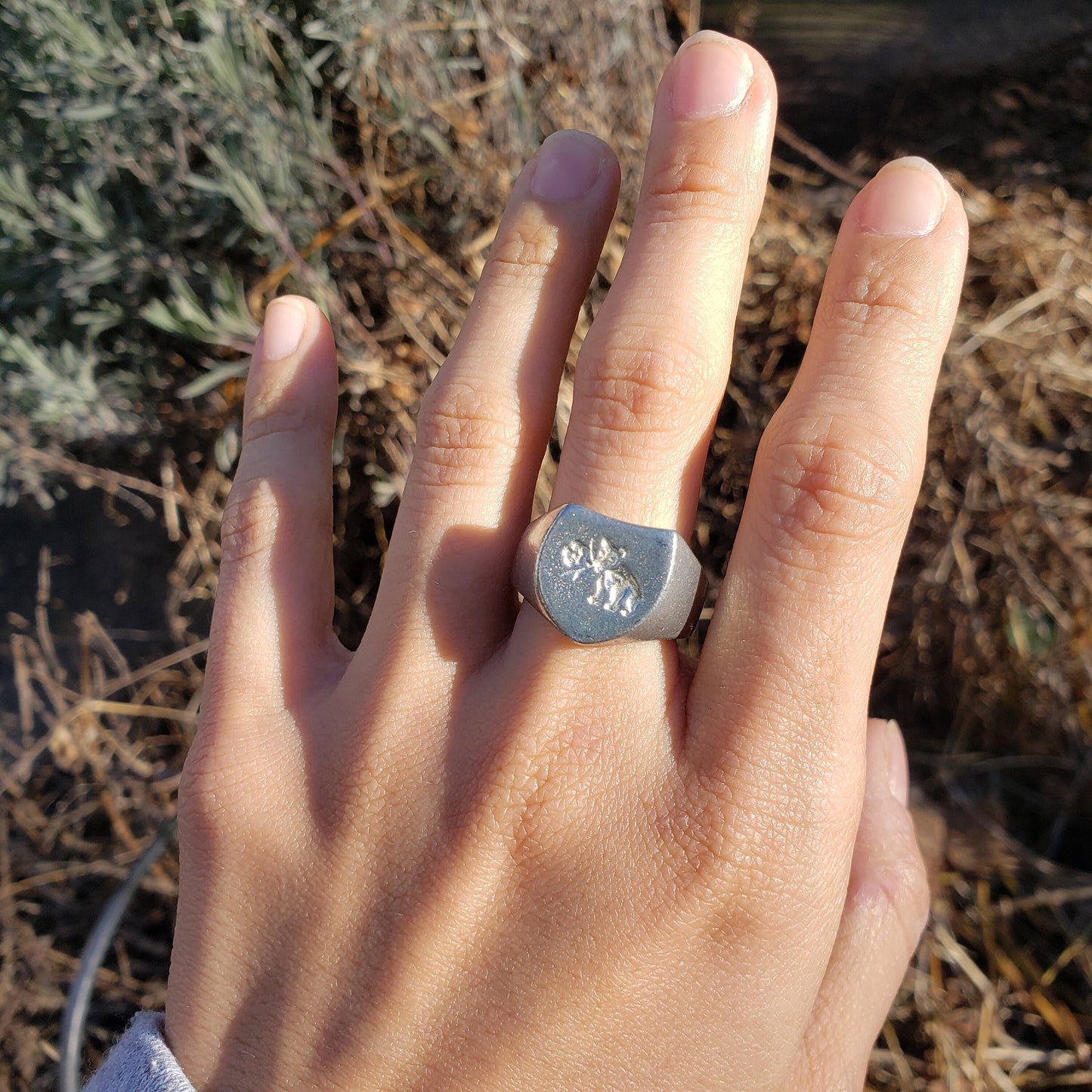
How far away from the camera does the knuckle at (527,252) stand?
1.56 metres

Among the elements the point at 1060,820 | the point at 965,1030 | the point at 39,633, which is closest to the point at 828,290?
the point at 1060,820

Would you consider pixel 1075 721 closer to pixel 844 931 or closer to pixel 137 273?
pixel 844 931

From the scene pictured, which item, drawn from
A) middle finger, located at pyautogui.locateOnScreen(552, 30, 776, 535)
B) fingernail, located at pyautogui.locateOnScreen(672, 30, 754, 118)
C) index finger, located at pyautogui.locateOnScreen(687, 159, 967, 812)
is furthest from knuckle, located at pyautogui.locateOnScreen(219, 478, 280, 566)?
fingernail, located at pyautogui.locateOnScreen(672, 30, 754, 118)

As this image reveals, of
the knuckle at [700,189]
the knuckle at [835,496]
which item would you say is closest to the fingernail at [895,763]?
the knuckle at [835,496]

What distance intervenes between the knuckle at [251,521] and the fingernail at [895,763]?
51.5 inches

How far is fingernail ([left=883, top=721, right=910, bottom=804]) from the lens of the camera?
1757 millimetres

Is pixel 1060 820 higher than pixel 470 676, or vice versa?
pixel 470 676

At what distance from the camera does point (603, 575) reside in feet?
4.36

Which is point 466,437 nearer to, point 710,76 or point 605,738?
point 605,738

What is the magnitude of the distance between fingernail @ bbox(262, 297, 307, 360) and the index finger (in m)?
0.96

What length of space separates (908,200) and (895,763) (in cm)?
108

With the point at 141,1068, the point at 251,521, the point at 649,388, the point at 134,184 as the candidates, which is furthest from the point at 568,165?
the point at 141,1068

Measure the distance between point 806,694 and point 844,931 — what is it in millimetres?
513

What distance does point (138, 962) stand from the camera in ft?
8.90
